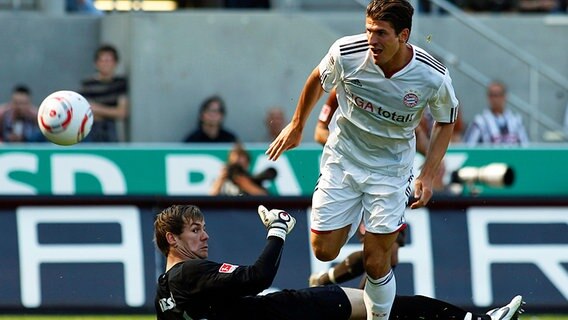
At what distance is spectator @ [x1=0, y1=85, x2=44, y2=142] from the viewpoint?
48.3 ft

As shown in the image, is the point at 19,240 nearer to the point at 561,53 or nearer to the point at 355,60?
the point at 355,60

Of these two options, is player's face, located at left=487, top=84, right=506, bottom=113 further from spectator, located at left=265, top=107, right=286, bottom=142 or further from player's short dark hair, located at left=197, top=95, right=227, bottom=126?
player's short dark hair, located at left=197, top=95, right=227, bottom=126

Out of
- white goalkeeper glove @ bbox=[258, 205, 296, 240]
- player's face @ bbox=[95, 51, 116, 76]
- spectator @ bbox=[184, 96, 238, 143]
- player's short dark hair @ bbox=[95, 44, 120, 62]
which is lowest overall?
white goalkeeper glove @ bbox=[258, 205, 296, 240]

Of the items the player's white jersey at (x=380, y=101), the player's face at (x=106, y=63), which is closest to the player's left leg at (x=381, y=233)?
the player's white jersey at (x=380, y=101)

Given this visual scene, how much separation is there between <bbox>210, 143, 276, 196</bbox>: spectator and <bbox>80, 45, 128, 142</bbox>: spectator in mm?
1734

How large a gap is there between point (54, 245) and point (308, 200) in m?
2.07

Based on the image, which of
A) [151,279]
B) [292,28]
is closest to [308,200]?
[151,279]

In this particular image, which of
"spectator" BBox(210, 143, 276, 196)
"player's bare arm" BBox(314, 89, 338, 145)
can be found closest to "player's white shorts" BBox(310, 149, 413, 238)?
"player's bare arm" BBox(314, 89, 338, 145)

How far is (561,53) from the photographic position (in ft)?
56.1

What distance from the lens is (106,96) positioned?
1514 centimetres

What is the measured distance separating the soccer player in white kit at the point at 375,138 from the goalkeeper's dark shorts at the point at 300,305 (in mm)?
263

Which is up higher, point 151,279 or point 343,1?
point 343,1

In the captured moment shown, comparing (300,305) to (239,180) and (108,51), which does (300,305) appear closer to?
(239,180)

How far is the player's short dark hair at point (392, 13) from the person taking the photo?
25.6ft
